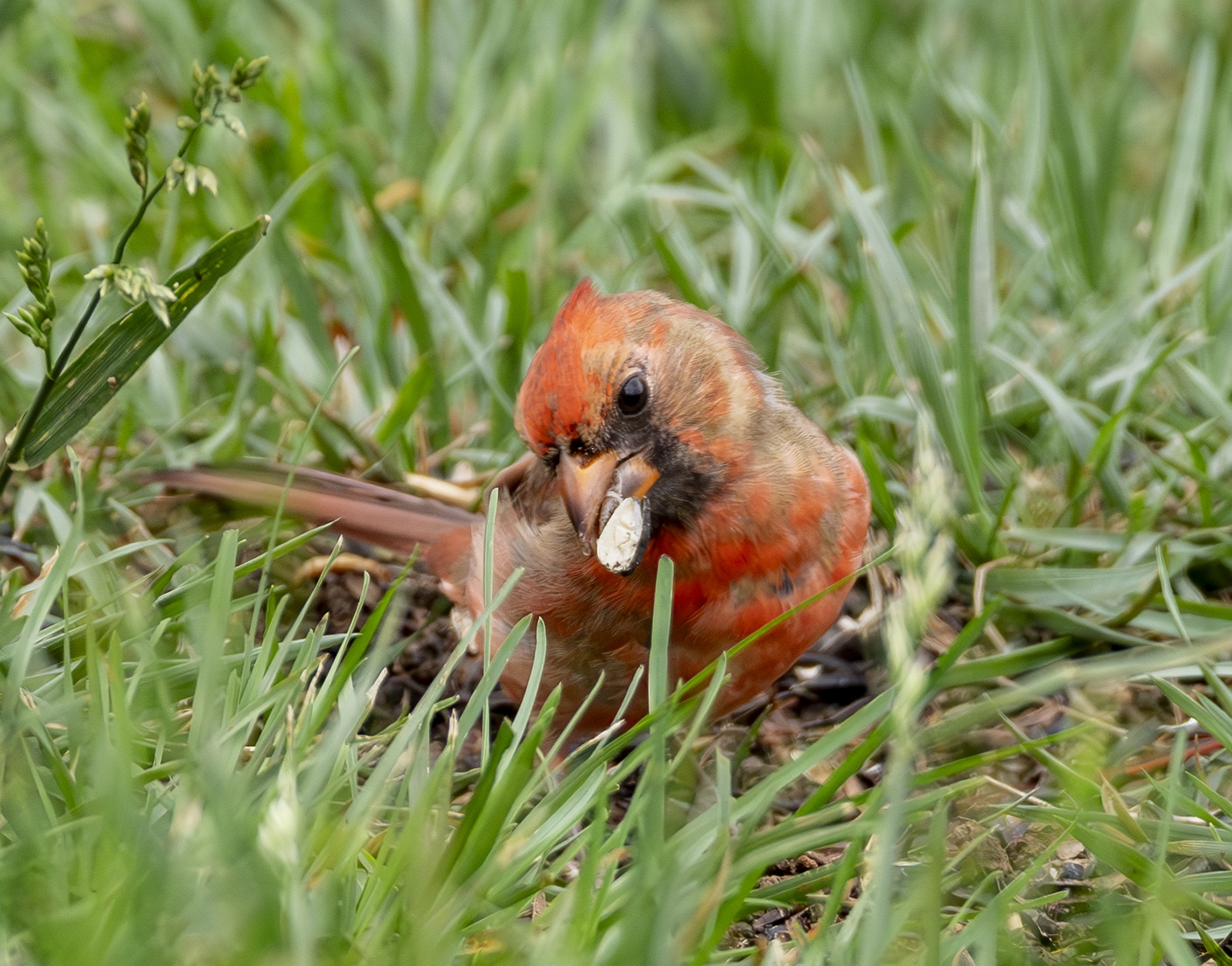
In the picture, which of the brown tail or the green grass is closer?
the green grass

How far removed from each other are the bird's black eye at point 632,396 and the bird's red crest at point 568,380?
0.03 m

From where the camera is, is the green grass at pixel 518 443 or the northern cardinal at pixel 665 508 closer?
the green grass at pixel 518 443

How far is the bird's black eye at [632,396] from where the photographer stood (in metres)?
2.48

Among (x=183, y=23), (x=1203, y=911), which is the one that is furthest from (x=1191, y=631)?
(x=183, y=23)

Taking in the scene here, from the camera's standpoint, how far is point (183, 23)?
475cm

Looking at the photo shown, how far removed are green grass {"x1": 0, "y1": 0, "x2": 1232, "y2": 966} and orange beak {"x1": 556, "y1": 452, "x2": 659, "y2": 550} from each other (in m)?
0.43

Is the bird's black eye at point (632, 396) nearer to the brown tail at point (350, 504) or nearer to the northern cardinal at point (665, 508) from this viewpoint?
the northern cardinal at point (665, 508)

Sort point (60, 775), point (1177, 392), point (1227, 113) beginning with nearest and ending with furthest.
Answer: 1. point (60, 775)
2. point (1177, 392)
3. point (1227, 113)

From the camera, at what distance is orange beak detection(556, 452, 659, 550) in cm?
247

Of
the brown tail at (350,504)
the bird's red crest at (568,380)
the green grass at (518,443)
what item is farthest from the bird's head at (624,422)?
the brown tail at (350,504)

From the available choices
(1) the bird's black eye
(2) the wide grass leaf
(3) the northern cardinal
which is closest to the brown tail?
(3) the northern cardinal

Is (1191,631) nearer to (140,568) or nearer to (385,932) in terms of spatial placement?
(385,932)

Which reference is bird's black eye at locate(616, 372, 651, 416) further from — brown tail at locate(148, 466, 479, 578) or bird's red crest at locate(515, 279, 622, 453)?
brown tail at locate(148, 466, 479, 578)

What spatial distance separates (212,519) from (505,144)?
2.05m
